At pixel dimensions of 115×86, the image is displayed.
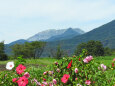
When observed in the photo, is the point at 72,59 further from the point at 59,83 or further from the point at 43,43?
the point at 43,43

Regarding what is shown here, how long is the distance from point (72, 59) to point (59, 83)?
510mm

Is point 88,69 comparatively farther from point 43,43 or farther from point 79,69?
point 43,43

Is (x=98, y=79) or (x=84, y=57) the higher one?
(x=84, y=57)

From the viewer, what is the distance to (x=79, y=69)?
3.66 m

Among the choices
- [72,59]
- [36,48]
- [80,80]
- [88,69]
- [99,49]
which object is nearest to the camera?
[80,80]

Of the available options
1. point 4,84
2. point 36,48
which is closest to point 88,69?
point 4,84

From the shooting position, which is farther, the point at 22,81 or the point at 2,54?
the point at 2,54

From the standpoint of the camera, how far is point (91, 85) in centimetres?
341

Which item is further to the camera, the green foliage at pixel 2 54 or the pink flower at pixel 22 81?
the green foliage at pixel 2 54

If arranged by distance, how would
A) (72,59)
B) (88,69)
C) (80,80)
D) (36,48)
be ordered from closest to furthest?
(80,80) < (88,69) < (72,59) < (36,48)

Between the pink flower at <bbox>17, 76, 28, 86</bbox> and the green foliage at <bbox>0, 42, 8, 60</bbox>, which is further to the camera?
the green foliage at <bbox>0, 42, 8, 60</bbox>

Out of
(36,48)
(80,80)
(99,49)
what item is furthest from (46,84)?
(36,48)

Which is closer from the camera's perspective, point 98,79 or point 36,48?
point 98,79

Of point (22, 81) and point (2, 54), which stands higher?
point (22, 81)
